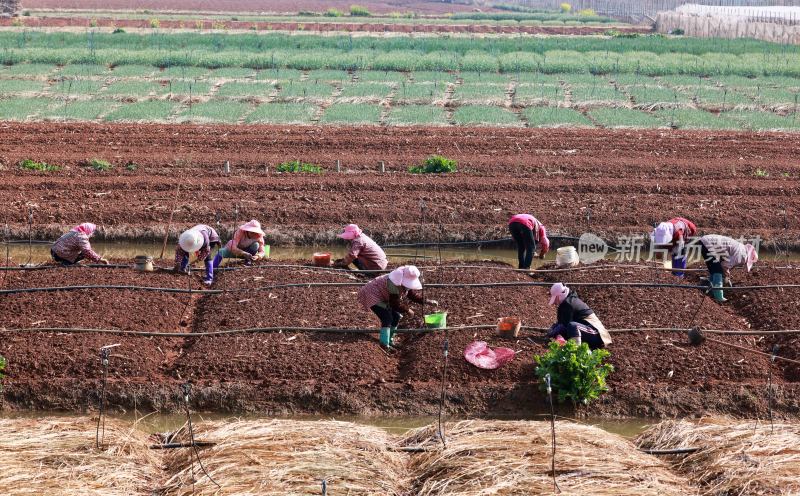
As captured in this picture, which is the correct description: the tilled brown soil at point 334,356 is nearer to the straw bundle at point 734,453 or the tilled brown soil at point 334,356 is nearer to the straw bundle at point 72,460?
the straw bundle at point 734,453

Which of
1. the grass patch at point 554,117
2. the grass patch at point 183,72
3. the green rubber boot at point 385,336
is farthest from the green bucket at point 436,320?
the grass patch at point 183,72

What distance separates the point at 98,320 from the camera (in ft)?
34.5

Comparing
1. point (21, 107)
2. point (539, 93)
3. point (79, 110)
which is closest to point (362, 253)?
point (79, 110)

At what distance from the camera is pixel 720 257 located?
37.1 ft

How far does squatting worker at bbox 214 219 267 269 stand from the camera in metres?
12.1

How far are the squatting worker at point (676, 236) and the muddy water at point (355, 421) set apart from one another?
304cm

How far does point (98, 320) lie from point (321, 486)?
4548mm

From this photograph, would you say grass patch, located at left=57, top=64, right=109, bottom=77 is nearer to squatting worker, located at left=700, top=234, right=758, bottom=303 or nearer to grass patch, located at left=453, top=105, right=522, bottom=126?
grass patch, located at left=453, top=105, right=522, bottom=126

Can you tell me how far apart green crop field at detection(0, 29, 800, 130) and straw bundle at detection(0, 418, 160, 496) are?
16.1 meters

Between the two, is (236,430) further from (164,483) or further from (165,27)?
(165,27)

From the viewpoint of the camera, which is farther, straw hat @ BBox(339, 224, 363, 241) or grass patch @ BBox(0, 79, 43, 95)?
grass patch @ BBox(0, 79, 43, 95)

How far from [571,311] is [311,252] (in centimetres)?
586

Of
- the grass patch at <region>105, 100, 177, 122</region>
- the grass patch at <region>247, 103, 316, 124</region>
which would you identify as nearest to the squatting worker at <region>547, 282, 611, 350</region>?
Result: the grass patch at <region>247, 103, 316, 124</region>

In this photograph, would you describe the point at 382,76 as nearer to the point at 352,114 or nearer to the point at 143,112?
the point at 352,114
